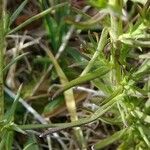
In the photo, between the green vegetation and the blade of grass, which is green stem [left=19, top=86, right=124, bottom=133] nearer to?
the green vegetation

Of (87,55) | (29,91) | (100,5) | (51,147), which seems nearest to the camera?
(100,5)

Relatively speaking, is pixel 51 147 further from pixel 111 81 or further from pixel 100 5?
pixel 100 5

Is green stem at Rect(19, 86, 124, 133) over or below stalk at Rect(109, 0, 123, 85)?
below

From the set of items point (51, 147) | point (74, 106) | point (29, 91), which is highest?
point (29, 91)

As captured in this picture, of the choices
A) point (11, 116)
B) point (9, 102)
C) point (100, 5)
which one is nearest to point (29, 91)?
point (9, 102)

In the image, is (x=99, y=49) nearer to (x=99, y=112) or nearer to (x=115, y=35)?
(x=115, y=35)

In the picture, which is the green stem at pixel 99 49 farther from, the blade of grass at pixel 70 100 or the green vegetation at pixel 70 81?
the blade of grass at pixel 70 100

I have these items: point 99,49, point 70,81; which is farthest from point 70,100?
point 99,49

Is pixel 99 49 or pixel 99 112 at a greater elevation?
pixel 99 49

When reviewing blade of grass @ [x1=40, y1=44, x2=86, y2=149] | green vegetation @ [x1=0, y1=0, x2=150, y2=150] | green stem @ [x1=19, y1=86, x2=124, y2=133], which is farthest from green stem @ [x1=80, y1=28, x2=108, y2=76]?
blade of grass @ [x1=40, y1=44, x2=86, y2=149]

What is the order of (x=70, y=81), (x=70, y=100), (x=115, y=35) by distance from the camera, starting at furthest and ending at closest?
(x=70, y=100) → (x=70, y=81) → (x=115, y=35)

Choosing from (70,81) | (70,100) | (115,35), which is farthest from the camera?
(70,100)
